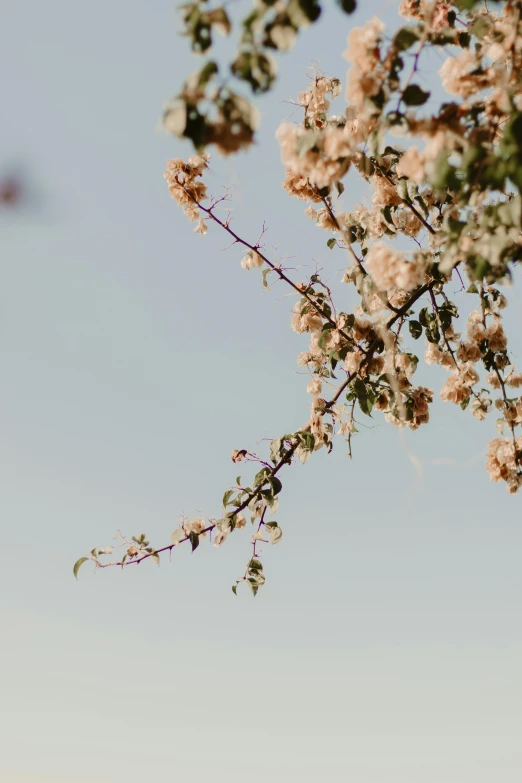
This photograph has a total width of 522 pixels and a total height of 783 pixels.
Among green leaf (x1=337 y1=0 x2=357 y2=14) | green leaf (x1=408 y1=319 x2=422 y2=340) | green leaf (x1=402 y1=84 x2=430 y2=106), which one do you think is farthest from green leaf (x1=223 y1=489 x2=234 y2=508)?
green leaf (x1=337 y1=0 x2=357 y2=14)

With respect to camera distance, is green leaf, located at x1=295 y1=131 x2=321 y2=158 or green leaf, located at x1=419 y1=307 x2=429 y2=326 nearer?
green leaf, located at x1=295 y1=131 x2=321 y2=158

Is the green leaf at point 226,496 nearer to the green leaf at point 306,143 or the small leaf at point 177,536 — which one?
the small leaf at point 177,536

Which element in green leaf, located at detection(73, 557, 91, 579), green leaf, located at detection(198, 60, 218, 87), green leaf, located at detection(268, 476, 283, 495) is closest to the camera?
green leaf, located at detection(198, 60, 218, 87)

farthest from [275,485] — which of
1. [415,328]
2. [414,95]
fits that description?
[414,95]

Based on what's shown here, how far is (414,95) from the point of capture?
1.40 metres

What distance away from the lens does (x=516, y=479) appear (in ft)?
7.54

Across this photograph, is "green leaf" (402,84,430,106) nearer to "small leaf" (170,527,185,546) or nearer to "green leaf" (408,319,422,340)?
"green leaf" (408,319,422,340)

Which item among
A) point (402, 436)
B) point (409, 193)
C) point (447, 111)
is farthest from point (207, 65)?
point (409, 193)

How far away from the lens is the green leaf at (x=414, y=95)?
4.57 ft

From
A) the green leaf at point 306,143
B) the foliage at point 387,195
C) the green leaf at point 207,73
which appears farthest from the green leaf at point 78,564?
the green leaf at point 207,73

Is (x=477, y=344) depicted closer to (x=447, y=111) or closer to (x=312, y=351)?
(x=312, y=351)

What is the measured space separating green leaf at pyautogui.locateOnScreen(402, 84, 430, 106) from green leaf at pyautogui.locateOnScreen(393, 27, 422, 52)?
99mm

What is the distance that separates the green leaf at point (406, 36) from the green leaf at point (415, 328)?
4.47 ft

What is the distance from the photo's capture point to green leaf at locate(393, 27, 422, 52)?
141 cm
